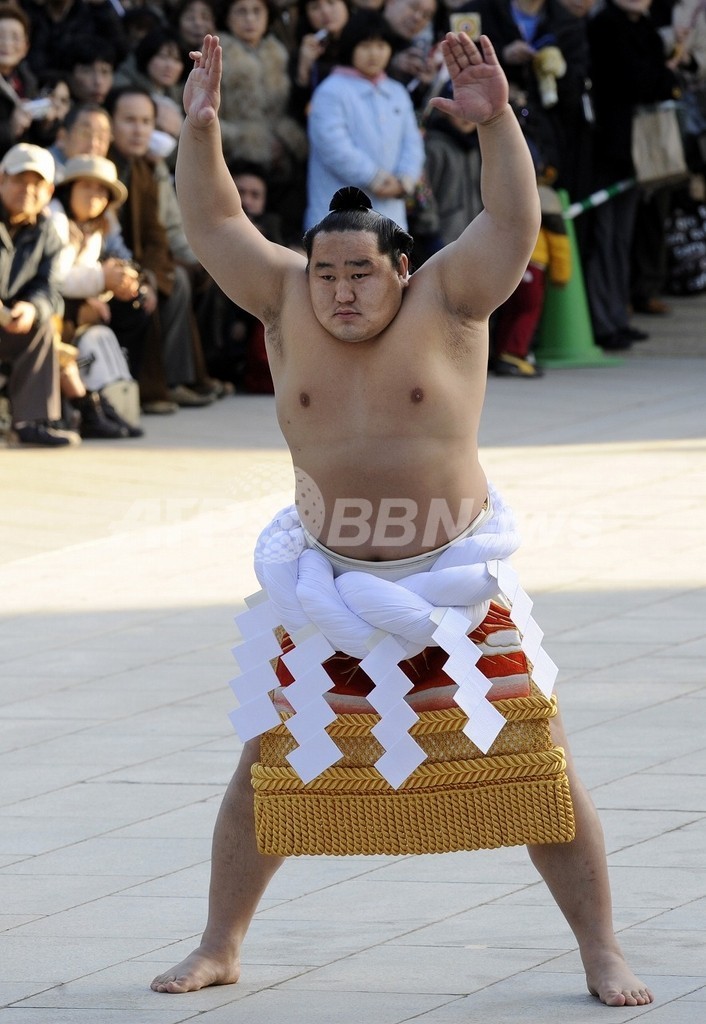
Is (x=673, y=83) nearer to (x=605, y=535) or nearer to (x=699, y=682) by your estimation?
(x=605, y=535)

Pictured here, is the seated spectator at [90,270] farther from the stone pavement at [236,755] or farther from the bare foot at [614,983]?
the bare foot at [614,983]

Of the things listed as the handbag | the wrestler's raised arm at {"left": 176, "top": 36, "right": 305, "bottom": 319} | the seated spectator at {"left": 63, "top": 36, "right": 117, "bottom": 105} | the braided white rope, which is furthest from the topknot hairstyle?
the handbag

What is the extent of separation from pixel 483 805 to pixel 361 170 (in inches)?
285

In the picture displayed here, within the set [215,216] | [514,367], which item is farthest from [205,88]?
[514,367]

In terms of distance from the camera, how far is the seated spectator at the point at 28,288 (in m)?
8.49

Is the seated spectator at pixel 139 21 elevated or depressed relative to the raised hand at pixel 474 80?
depressed

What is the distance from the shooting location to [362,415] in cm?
316

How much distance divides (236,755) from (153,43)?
6.16 meters

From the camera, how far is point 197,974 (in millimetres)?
3104

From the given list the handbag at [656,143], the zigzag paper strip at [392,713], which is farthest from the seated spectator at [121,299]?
the zigzag paper strip at [392,713]

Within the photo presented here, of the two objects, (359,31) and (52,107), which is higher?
(359,31)

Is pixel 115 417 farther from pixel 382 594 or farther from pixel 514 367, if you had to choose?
pixel 382 594

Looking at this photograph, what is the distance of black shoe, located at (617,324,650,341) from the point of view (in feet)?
39.8

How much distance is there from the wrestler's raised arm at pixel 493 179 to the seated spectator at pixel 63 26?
6.80 metres
